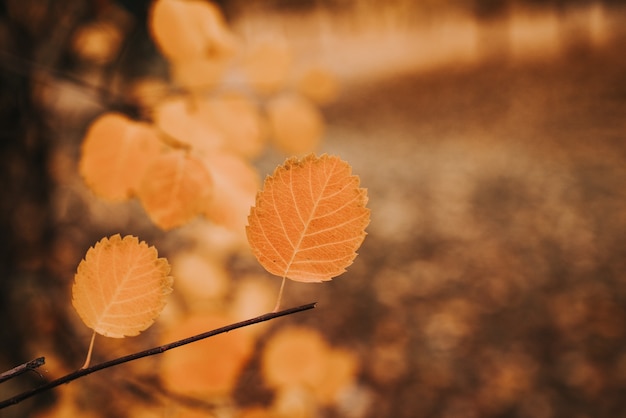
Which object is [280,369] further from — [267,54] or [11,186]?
[11,186]

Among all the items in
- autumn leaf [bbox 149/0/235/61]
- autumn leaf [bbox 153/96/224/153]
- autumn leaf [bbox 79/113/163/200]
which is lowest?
autumn leaf [bbox 79/113/163/200]

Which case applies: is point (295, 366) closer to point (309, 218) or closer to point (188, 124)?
point (188, 124)

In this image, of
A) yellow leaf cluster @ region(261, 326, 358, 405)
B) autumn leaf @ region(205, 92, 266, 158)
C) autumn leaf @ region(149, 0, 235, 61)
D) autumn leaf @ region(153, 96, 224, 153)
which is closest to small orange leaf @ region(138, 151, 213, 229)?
autumn leaf @ region(153, 96, 224, 153)

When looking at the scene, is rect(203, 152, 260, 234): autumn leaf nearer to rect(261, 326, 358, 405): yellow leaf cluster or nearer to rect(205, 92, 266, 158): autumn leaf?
rect(205, 92, 266, 158): autumn leaf

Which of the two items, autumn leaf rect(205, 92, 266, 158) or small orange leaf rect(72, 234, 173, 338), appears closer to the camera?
small orange leaf rect(72, 234, 173, 338)

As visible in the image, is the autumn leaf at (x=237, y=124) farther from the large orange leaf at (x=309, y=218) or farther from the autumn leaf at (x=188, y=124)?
the large orange leaf at (x=309, y=218)

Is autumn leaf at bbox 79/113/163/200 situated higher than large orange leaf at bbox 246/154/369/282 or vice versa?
autumn leaf at bbox 79/113/163/200
